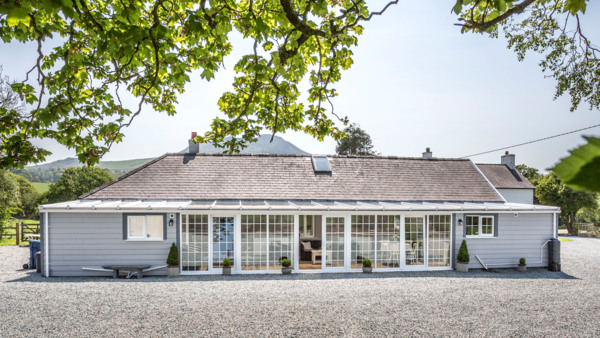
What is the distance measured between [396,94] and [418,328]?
6.44 m

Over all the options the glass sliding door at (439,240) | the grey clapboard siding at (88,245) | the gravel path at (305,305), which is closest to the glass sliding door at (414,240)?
the glass sliding door at (439,240)

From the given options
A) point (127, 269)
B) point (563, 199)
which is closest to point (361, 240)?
point (127, 269)

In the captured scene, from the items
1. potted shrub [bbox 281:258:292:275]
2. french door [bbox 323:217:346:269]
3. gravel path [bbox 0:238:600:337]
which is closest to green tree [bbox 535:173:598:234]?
gravel path [bbox 0:238:600:337]

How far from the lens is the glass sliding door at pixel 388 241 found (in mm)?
13297

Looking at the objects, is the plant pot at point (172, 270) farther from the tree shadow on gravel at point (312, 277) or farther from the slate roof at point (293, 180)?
the slate roof at point (293, 180)

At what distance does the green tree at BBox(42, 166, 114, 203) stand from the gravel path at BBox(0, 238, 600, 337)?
24.6m

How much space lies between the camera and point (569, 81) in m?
5.93

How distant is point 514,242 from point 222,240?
11.7 metres

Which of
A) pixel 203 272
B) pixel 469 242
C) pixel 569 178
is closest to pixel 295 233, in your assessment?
pixel 203 272

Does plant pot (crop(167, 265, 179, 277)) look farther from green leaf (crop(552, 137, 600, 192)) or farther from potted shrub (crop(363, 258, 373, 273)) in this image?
green leaf (crop(552, 137, 600, 192))

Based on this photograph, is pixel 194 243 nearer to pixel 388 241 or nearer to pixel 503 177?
pixel 388 241

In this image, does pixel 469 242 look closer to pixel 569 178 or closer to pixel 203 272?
pixel 203 272

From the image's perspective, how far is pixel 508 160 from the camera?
2734 centimetres

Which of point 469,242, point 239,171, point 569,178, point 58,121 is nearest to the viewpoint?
point 569,178
